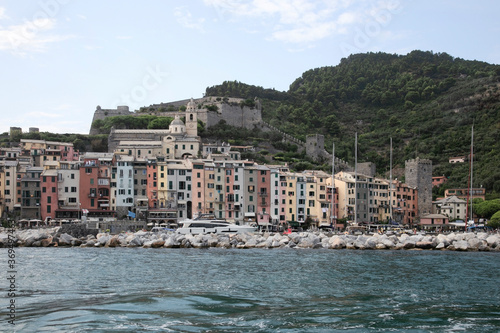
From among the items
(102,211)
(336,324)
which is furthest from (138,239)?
(336,324)

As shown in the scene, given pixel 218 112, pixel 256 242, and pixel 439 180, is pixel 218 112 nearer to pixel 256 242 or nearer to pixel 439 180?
pixel 439 180

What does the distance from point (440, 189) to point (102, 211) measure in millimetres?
44877

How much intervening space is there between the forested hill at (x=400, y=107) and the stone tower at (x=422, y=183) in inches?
258

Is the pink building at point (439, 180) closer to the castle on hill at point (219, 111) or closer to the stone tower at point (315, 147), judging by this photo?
the stone tower at point (315, 147)

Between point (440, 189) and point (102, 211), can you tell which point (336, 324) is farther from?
point (440, 189)

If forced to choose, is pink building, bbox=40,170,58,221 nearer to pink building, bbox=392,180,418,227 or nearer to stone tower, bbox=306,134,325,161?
pink building, bbox=392,180,418,227

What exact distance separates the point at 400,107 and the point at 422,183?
59261 mm

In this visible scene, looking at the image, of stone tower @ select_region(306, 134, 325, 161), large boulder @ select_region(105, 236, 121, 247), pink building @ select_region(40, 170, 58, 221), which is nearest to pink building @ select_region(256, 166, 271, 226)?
pink building @ select_region(40, 170, 58, 221)

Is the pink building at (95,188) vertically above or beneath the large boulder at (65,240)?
above

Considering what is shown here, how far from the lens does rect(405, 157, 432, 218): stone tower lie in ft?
247

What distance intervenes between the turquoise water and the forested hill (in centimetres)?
5092

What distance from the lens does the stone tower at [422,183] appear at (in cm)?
7525

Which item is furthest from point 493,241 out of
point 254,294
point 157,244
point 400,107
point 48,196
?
point 400,107

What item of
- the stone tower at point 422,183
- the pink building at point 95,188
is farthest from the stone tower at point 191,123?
the stone tower at point 422,183
